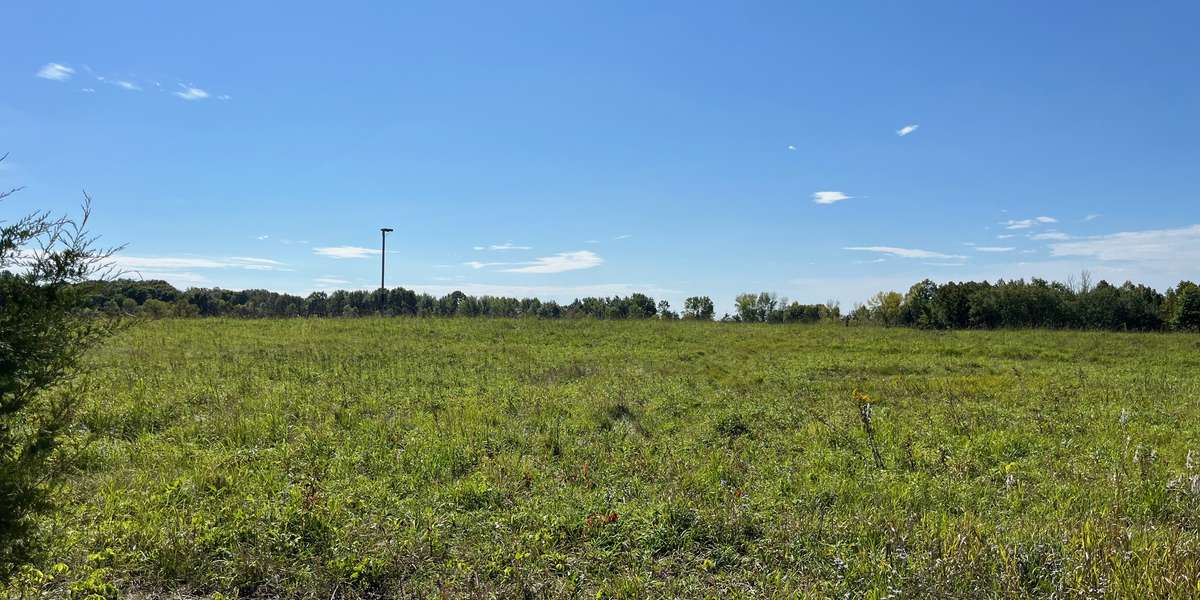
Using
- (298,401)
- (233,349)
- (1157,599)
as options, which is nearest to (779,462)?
(1157,599)

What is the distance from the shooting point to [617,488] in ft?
18.9

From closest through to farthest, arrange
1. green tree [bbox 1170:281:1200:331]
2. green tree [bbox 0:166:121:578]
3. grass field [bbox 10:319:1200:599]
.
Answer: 1. green tree [bbox 0:166:121:578]
2. grass field [bbox 10:319:1200:599]
3. green tree [bbox 1170:281:1200:331]

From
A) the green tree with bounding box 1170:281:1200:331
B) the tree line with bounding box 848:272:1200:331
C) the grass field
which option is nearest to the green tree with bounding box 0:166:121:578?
the grass field

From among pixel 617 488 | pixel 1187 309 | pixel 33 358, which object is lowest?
pixel 617 488

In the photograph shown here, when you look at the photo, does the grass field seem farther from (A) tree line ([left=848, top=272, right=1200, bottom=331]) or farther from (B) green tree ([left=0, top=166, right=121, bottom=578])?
(A) tree line ([left=848, top=272, right=1200, bottom=331])

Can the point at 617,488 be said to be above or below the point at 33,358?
below

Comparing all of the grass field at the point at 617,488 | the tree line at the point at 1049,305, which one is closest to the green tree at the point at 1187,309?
the tree line at the point at 1049,305

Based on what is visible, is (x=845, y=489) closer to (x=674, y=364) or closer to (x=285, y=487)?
(x=285, y=487)

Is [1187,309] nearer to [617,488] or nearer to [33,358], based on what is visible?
[617,488]

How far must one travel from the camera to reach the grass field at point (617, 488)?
13.1ft

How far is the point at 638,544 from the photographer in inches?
178

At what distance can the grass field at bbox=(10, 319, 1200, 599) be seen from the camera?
399 centimetres

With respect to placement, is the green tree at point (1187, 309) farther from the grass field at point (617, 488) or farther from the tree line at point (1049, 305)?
the grass field at point (617, 488)

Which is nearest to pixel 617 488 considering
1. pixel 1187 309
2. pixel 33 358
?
pixel 33 358
